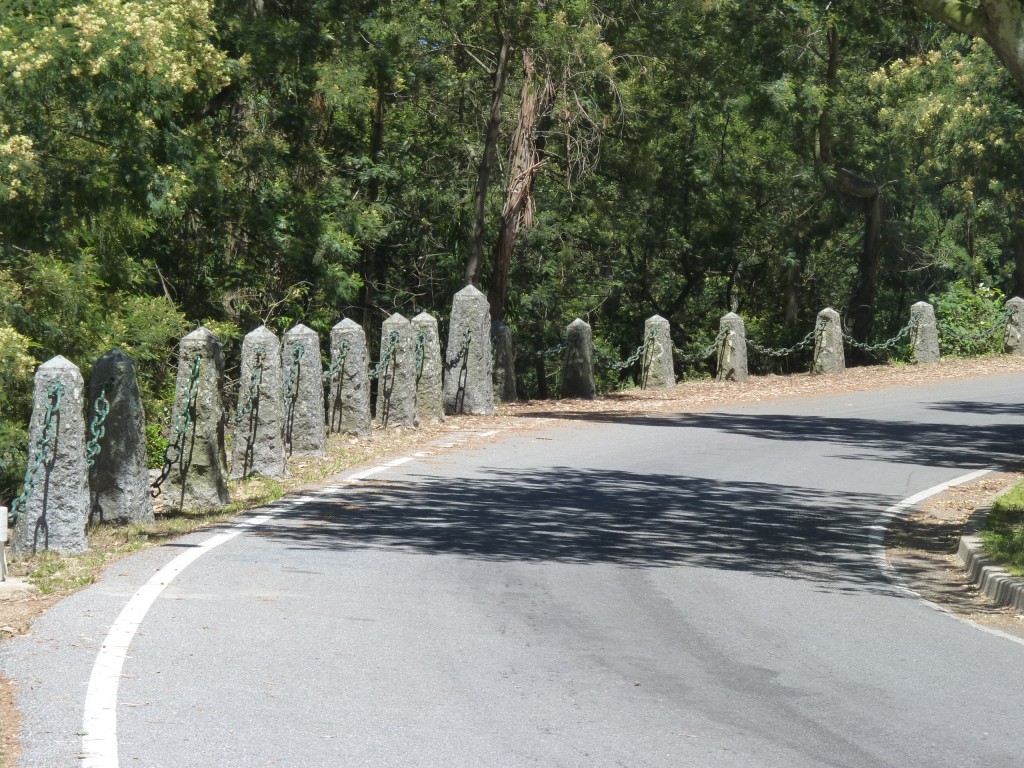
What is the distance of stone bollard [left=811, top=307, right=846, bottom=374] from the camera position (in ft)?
98.5

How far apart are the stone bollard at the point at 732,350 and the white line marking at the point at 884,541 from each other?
11058mm

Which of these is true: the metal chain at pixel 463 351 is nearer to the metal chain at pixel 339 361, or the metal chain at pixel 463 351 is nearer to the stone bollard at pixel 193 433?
the metal chain at pixel 339 361

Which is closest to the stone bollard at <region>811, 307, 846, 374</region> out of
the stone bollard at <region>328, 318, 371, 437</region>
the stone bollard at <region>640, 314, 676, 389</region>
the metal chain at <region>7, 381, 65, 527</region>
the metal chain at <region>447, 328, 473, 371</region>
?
the stone bollard at <region>640, 314, 676, 389</region>

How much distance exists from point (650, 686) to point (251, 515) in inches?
254

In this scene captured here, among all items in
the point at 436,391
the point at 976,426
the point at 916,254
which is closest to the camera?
the point at 436,391

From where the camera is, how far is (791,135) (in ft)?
117

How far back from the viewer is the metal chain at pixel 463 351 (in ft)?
71.3

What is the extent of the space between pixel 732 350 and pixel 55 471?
19.5 metres

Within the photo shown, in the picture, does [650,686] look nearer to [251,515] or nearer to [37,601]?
[37,601]

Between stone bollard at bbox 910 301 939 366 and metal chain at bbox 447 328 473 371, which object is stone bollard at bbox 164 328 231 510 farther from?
stone bollard at bbox 910 301 939 366

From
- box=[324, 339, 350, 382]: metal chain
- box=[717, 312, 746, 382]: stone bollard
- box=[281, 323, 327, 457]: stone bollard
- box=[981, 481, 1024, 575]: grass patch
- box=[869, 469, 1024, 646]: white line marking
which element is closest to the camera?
box=[869, 469, 1024, 646]: white line marking

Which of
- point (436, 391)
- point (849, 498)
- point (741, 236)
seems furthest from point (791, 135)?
point (849, 498)

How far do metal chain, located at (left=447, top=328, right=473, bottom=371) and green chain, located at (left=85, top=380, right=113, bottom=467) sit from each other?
1035 cm

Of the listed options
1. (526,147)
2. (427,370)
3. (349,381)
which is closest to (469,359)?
(427,370)
